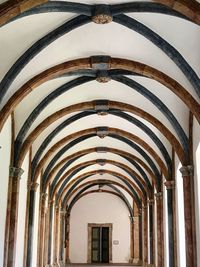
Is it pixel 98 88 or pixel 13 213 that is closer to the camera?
pixel 13 213

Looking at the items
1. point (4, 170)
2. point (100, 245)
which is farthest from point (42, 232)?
point (100, 245)

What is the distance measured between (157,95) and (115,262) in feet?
57.4

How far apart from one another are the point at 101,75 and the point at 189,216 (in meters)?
3.53

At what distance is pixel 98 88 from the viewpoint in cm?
1098

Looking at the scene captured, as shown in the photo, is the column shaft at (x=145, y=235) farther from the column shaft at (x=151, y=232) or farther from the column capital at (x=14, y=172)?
the column capital at (x=14, y=172)

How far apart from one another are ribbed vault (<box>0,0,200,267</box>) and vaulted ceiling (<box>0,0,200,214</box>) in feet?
0.06

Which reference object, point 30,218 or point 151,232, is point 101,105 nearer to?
point 30,218

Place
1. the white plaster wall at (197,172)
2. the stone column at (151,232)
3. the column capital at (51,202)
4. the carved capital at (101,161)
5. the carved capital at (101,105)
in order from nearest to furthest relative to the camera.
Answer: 1. the white plaster wall at (197,172)
2. the carved capital at (101,105)
3. the stone column at (151,232)
4. the column capital at (51,202)
5. the carved capital at (101,161)

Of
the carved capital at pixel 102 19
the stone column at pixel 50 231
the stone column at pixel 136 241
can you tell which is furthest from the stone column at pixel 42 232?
the stone column at pixel 136 241

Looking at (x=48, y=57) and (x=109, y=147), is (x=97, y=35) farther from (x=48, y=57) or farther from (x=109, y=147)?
(x=109, y=147)

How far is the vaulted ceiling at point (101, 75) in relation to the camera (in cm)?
742

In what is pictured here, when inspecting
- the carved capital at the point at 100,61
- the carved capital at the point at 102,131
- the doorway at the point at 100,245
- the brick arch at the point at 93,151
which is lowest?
the doorway at the point at 100,245

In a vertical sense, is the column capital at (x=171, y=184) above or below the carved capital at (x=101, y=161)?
below

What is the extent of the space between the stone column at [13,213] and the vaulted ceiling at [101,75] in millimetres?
418
